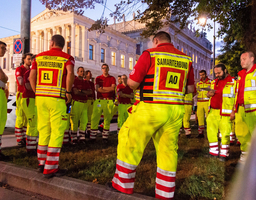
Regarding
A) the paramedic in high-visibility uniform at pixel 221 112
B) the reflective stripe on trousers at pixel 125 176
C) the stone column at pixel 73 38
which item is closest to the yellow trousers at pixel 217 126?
the paramedic in high-visibility uniform at pixel 221 112

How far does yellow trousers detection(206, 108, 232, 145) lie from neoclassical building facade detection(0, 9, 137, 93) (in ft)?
87.6

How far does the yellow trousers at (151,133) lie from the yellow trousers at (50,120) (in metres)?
1.26

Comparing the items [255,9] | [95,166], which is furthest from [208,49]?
[95,166]

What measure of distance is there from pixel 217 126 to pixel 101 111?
3.39 m

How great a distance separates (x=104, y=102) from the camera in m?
7.13

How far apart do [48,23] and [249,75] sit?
3503 cm

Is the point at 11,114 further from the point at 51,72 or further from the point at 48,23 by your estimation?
the point at 48,23

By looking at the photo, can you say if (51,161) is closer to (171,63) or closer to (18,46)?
(171,63)

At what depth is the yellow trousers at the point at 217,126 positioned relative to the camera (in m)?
5.14

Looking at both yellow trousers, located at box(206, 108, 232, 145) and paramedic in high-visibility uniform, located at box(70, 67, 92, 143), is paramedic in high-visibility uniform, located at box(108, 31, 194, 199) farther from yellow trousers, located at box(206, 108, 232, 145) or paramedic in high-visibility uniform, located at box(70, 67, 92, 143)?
paramedic in high-visibility uniform, located at box(70, 67, 92, 143)

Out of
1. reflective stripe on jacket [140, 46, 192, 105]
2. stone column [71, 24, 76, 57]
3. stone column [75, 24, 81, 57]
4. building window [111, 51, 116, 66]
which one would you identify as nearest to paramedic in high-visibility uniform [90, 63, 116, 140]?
reflective stripe on jacket [140, 46, 192, 105]

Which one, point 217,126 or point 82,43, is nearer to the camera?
point 217,126

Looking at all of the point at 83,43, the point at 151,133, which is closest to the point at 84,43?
the point at 83,43

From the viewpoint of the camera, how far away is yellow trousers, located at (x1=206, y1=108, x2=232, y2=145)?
16.9ft
